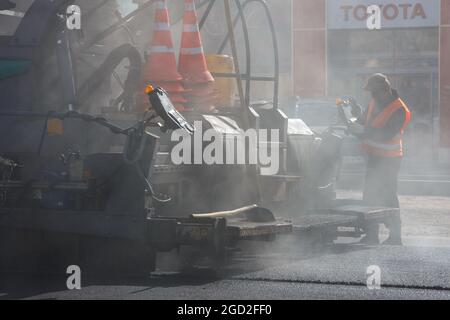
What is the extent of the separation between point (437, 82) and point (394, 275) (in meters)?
20.8

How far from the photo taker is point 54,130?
634 centimetres

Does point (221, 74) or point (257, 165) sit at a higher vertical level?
point (221, 74)

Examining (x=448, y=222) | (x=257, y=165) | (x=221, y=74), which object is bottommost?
(x=448, y=222)

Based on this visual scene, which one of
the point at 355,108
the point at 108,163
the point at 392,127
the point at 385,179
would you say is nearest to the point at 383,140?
the point at 392,127

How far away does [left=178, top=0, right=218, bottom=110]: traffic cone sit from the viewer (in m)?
7.27

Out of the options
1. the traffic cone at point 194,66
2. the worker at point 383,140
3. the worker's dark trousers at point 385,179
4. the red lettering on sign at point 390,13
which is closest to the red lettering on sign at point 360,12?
the red lettering on sign at point 390,13

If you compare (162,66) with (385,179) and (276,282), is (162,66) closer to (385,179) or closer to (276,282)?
(276,282)

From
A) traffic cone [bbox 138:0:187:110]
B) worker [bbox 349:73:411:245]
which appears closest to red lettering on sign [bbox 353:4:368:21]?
worker [bbox 349:73:411:245]

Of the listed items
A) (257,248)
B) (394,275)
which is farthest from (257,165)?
(394,275)

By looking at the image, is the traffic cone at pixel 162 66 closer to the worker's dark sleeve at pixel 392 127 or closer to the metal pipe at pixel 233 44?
the metal pipe at pixel 233 44

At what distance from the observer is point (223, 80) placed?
7.67m

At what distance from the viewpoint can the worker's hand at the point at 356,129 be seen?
915 cm

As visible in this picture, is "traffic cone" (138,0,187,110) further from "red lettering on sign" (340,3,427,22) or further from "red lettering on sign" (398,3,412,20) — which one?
"red lettering on sign" (398,3,412,20)
